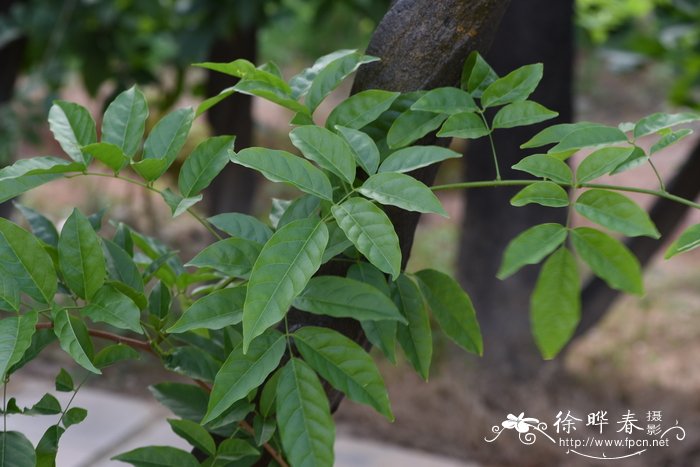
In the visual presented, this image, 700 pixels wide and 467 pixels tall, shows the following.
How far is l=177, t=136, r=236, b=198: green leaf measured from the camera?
97cm

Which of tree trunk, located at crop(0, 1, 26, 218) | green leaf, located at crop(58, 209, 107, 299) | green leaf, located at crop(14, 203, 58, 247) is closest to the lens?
green leaf, located at crop(58, 209, 107, 299)

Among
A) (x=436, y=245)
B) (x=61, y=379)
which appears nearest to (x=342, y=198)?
(x=61, y=379)

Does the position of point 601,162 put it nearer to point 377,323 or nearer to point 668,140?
point 668,140

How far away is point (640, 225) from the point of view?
0.73 m

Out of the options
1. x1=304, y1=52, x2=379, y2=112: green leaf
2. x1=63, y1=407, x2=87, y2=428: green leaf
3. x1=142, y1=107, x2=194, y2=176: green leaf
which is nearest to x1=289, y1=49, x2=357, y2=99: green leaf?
x1=304, y1=52, x2=379, y2=112: green leaf

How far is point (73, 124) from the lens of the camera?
1005mm

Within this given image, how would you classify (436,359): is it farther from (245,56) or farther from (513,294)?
(245,56)

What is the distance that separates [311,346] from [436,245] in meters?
4.34

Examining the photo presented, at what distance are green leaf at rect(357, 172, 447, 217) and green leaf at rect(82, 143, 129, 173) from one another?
0.27 m

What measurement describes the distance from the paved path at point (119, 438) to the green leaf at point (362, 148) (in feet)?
6.54

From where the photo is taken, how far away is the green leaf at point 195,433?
3.14 feet

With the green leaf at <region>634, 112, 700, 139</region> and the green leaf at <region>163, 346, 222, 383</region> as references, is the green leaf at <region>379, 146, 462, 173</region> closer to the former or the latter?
the green leaf at <region>634, 112, 700, 139</region>

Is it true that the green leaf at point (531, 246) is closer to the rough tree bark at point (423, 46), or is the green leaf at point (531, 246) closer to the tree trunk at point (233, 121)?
the rough tree bark at point (423, 46)

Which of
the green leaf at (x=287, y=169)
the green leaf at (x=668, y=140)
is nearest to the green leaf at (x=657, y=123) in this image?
the green leaf at (x=668, y=140)
